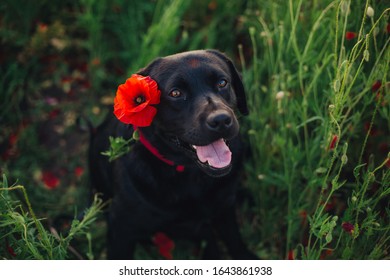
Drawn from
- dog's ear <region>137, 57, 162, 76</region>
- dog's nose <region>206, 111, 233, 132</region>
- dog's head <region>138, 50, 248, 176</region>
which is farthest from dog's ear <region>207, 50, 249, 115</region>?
dog's nose <region>206, 111, 233, 132</region>

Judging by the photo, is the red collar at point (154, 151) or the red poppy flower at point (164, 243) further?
the red poppy flower at point (164, 243)

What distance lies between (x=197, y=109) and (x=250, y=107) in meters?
0.79

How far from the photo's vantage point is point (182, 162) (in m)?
1.80

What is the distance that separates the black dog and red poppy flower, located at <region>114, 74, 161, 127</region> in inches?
5.8

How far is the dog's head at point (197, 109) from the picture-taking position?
159cm

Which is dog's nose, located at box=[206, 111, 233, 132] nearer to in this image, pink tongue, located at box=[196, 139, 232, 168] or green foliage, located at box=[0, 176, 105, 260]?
pink tongue, located at box=[196, 139, 232, 168]

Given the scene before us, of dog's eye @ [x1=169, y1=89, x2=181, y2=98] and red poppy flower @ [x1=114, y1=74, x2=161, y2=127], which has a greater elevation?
red poppy flower @ [x1=114, y1=74, x2=161, y2=127]

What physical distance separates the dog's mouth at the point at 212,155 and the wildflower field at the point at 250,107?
0.34 metres

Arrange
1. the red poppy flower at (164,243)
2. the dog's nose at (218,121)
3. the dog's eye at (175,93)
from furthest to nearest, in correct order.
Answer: the red poppy flower at (164,243)
the dog's eye at (175,93)
the dog's nose at (218,121)

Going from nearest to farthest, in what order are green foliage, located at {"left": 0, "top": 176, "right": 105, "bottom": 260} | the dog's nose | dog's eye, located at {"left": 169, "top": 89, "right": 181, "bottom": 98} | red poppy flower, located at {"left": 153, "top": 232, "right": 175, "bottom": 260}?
green foliage, located at {"left": 0, "top": 176, "right": 105, "bottom": 260} → the dog's nose → dog's eye, located at {"left": 169, "top": 89, "right": 181, "bottom": 98} → red poppy flower, located at {"left": 153, "top": 232, "right": 175, "bottom": 260}

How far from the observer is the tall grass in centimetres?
179

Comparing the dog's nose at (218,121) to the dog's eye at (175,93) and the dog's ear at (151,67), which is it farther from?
the dog's ear at (151,67)

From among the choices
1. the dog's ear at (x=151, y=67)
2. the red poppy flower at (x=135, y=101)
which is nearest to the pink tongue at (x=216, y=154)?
the red poppy flower at (x=135, y=101)

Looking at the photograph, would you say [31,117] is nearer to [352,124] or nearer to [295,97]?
[295,97]
